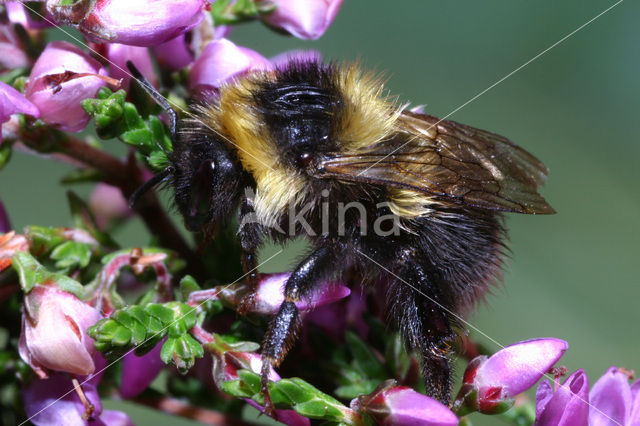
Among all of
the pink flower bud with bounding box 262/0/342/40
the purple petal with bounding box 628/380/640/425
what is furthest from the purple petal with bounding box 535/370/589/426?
the pink flower bud with bounding box 262/0/342/40

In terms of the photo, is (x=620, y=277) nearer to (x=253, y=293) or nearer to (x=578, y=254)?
(x=578, y=254)

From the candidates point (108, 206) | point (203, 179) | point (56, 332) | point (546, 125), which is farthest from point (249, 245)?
point (546, 125)

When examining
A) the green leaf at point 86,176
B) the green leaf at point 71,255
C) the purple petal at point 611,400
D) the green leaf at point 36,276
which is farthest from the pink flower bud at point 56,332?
the purple petal at point 611,400

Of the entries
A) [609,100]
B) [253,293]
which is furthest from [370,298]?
[609,100]

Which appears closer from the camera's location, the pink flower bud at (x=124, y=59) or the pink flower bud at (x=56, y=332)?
the pink flower bud at (x=56, y=332)

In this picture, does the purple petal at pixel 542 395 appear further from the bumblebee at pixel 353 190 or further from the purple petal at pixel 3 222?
the purple petal at pixel 3 222

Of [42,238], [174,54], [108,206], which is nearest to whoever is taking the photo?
[42,238]

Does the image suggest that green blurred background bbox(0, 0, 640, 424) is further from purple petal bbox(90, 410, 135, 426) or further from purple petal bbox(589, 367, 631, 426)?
purple petal bbox(589, 367, 631, 426)

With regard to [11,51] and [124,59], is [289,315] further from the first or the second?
[11,51]
